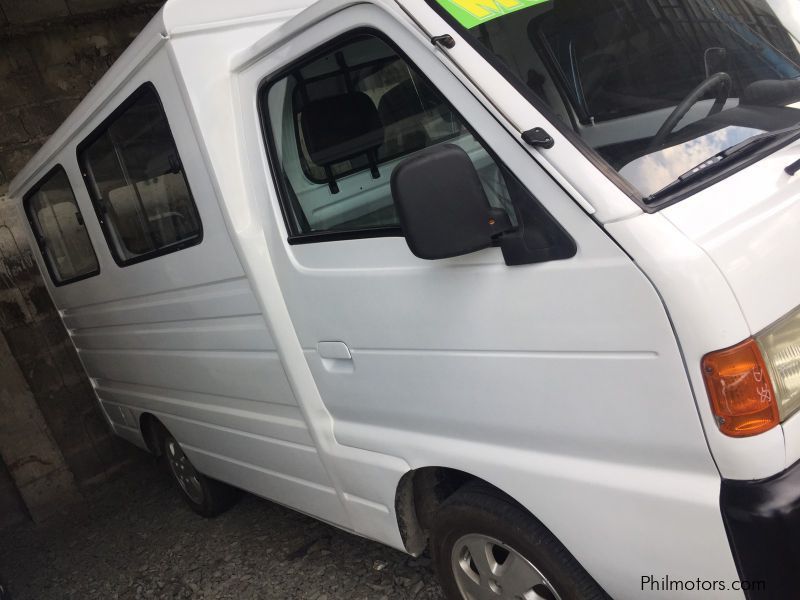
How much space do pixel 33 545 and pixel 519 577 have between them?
4.56 metres

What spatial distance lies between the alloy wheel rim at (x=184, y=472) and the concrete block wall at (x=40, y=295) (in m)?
2.03

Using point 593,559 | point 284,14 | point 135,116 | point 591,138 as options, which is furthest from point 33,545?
point 591,138

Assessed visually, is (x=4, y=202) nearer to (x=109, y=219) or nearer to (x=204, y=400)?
(x=109, y=219)

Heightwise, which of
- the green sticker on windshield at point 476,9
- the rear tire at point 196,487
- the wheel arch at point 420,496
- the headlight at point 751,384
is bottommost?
the rear tire at point 196,487

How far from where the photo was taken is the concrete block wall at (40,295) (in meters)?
6.03

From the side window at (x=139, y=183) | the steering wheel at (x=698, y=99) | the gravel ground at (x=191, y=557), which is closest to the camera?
the steering wheel at (x=698, y=99)

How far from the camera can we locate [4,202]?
5992mm

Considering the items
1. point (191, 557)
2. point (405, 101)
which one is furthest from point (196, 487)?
point (405, 101)

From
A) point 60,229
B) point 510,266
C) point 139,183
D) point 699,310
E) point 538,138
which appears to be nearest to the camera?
point 699,310

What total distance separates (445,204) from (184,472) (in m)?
3.54

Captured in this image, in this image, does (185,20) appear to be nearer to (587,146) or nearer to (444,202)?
(444,202)

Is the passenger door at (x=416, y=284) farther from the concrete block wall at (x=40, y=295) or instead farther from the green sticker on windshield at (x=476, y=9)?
the concrete block wall at (x=40, y=295)

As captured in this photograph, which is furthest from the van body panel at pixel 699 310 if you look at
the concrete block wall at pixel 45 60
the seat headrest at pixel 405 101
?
the concrete block wall at pixel 45 60

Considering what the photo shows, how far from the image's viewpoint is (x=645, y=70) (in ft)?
6.80
